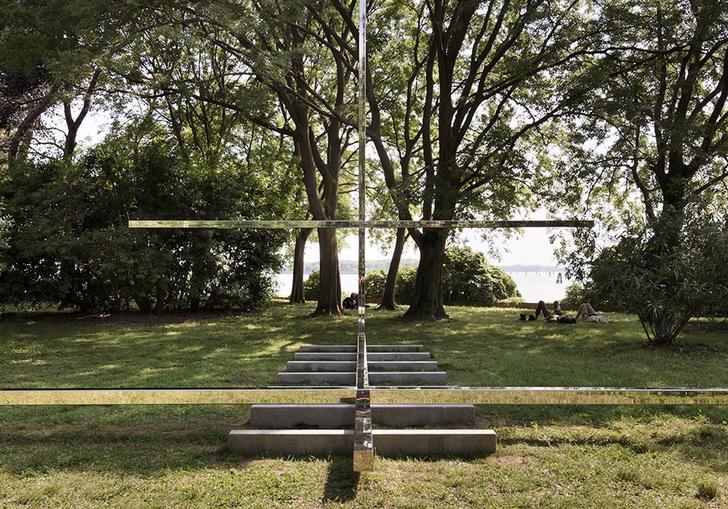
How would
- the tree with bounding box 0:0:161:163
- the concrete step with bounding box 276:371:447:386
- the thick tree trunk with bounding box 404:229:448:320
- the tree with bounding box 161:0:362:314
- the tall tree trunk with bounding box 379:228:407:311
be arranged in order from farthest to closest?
the tall tree trunk with bounding box 379:228:407:311, the thick tree trunk with bounding box 404:229:448:320, the tree with bounding box 161:0:362:314, the tree with bounding box 0:0:161:163, the concrete step with bounding box 276:371:447:386

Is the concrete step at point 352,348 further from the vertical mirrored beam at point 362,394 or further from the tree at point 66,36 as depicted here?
the tree at point 66,36

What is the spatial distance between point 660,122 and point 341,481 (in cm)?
1061

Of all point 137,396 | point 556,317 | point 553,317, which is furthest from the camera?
point 553,317

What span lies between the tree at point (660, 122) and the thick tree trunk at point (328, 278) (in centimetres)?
635

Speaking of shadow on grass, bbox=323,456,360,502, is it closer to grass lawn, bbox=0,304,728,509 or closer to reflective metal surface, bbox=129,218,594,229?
grass lawn, bbox=0,304,728,509

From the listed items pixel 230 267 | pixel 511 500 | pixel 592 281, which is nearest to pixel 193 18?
pixel 230 267

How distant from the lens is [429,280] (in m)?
14.2

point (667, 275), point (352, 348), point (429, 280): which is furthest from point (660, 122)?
point (352, 348)

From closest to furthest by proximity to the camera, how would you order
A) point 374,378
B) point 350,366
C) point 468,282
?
point 374,378 → point 350,366 → point 468,282

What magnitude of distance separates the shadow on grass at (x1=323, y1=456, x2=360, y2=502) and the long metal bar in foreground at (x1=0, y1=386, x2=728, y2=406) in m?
0.63

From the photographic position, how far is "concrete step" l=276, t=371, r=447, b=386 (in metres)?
5.58

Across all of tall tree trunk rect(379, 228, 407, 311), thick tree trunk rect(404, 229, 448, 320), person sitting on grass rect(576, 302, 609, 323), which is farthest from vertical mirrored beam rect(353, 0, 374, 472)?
tall tree trunk rect(379, 228, 407, 311)

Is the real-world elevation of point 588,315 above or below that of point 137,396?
above

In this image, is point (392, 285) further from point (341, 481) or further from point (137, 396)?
point (341, 481)
